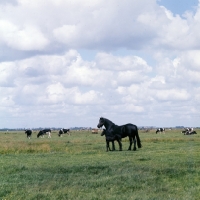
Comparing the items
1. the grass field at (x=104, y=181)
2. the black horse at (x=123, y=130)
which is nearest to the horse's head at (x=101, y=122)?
the black horse at (x=123, y=130)

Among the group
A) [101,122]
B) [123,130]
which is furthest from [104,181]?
[101,122]

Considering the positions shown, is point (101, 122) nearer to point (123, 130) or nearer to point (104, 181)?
point (123, 130)

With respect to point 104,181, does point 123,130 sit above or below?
above

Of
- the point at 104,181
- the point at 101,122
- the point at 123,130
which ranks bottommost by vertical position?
the point at 104,181

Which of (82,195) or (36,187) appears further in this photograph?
(36,187)

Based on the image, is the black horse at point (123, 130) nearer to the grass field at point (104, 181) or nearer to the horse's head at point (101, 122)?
the horse's head at point (101, 122)

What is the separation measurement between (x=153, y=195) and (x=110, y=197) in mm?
1503

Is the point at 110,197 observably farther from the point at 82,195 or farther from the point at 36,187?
the point at 36,187

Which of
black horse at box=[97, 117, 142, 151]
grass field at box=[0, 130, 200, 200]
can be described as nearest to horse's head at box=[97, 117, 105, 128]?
black horse at box=[97, 117, 142, 151]

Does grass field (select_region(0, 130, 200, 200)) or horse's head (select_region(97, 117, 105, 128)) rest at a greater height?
horse's head (select_region(97, 117, 105, 128))

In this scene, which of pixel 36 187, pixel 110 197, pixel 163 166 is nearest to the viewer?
pixel 110 197

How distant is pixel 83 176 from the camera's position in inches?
622

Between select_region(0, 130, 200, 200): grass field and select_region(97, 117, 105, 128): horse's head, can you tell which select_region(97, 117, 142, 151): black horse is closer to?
select_region(97, 117, 105, 128): horse's head

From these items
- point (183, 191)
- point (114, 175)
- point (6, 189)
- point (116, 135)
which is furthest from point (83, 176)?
point (116, 135)
